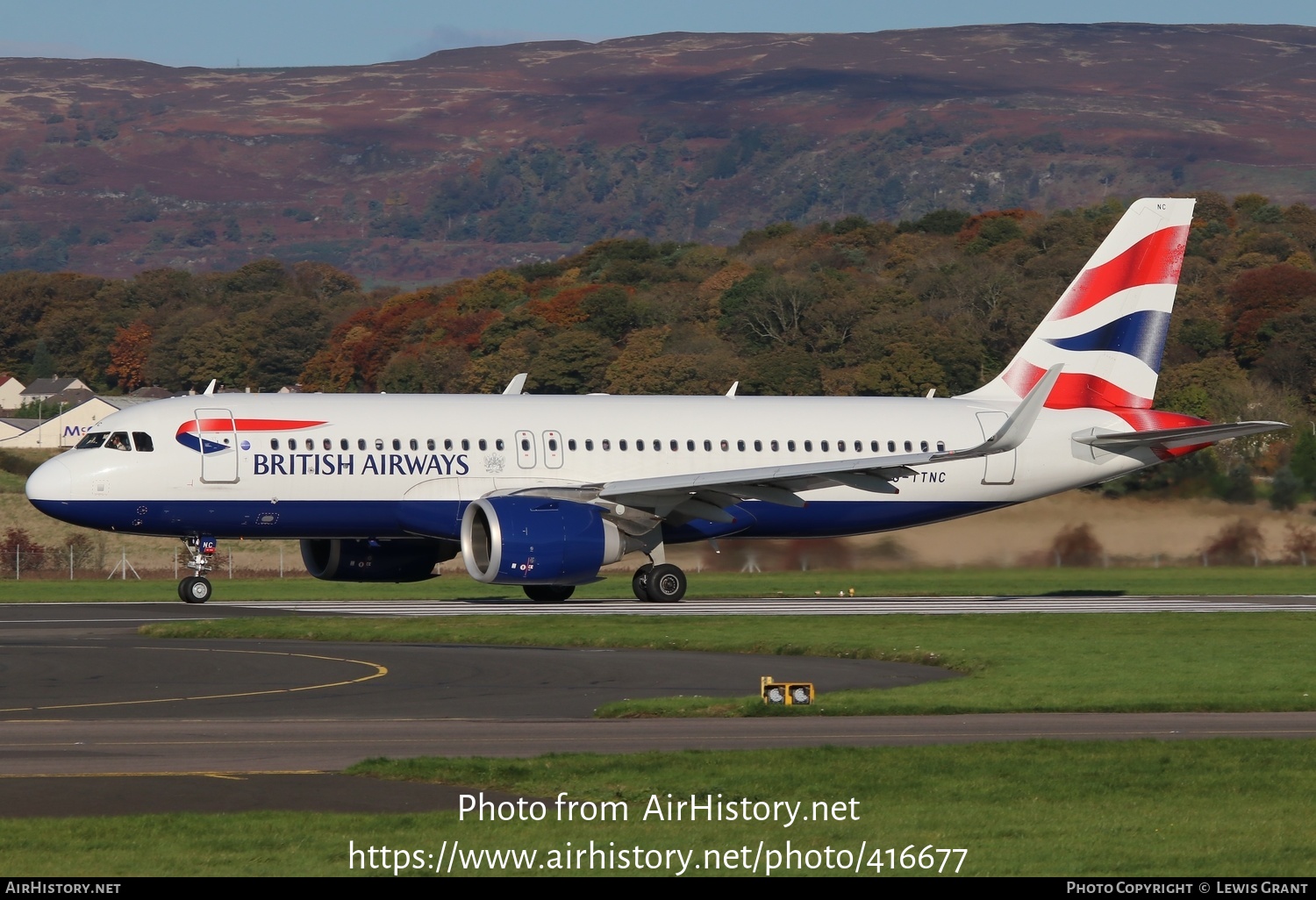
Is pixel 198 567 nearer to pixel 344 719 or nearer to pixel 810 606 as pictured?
pixel 810 606

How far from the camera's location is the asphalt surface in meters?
15.7

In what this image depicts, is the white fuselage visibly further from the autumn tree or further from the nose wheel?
the autumn tree

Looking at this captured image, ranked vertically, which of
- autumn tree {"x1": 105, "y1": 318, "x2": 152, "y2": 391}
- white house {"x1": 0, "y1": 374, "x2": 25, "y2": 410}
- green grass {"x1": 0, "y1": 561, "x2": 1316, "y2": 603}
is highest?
green grass {"x1": 0, "y1": 561, "x2": 1316, "y2": 603}

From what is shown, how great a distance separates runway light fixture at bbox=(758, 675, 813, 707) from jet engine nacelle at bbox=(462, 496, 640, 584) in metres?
15.5

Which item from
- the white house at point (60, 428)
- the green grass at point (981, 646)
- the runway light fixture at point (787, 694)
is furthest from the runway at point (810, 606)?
the white house at point (60, 428)

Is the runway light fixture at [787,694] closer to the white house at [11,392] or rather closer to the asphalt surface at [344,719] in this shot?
Result: the asphalt surface at [344,719]

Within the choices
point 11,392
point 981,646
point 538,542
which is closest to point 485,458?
point 538,542

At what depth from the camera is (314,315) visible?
178750 millimetres

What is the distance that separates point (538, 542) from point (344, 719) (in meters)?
16.7

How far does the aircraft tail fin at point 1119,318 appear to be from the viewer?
4506cm

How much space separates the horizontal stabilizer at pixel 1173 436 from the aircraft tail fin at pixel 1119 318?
5.05 ft

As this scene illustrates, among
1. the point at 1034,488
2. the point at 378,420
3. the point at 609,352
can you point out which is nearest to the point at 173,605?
the point at 378,420

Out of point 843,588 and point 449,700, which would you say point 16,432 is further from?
point 449,700

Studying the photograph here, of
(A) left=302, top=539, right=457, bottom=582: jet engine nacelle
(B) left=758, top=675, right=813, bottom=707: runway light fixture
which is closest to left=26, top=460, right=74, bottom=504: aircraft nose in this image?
(A) left=302, top=539, right=457, bottom=582: jet engine nacelle
